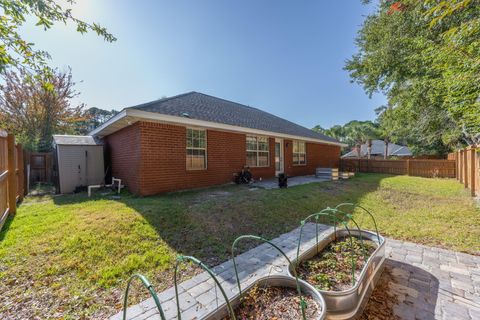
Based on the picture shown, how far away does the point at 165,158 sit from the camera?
715 centimetres

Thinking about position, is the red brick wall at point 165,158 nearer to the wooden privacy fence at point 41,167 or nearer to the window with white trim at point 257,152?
the window with white trim at point 257,152

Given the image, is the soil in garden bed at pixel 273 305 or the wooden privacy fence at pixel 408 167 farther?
the wooden privacy fence at pixel 408 167

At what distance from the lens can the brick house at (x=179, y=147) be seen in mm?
6711

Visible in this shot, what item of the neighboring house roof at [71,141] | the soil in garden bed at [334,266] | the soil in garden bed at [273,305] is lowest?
the soil in garden bed at [334,266]

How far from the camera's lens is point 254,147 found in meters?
10.3

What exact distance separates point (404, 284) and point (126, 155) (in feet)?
27.0

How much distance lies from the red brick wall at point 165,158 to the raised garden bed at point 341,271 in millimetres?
5507

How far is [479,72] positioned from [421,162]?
14484 millimetres

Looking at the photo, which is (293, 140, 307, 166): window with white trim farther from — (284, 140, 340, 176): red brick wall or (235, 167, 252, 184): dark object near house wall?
(235, 167, 252, 184): dark object near house wall

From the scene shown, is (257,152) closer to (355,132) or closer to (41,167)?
(41,167)

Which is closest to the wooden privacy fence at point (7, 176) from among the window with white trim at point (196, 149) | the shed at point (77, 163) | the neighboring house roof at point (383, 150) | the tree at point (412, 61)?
the shed at point (77, 163)

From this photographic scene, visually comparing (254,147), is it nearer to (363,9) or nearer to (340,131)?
(363,9)

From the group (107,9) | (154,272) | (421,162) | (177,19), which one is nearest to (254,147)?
(177,19)

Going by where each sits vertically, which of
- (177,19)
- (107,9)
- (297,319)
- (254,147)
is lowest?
(297,319)
